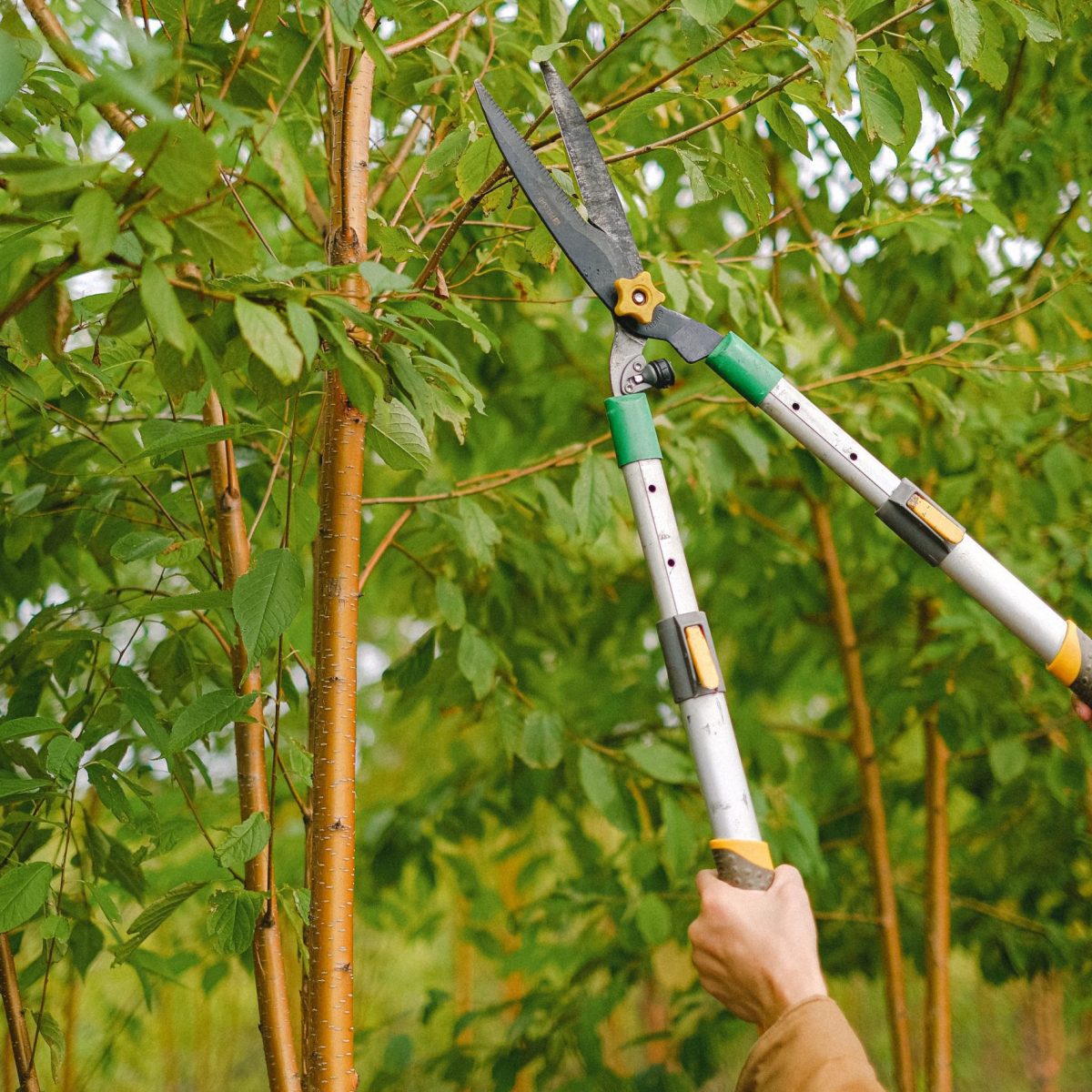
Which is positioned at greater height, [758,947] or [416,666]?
[416,666]

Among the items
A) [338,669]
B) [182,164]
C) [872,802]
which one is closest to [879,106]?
[182,164]

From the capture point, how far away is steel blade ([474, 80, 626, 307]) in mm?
1060

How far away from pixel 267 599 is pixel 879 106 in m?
0.82

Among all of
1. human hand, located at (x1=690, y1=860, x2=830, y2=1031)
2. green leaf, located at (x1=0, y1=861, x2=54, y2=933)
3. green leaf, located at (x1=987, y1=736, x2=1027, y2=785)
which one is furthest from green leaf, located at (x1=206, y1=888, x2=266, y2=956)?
green leaf, located at (x1=987, y1=736, x2=1027, y2=785)

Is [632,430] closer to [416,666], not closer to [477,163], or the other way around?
[477,163]

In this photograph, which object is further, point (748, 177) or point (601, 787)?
point (601, 787)

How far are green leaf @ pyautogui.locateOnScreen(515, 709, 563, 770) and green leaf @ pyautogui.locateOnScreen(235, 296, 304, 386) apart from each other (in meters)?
0.97

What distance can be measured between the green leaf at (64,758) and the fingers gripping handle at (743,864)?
667 mm

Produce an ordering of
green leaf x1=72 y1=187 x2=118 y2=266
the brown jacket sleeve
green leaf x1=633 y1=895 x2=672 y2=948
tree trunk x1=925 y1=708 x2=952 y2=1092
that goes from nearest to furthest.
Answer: green leaf x1=72 y1=187 x2=118 y2=266, the brown jacket sleeve, green leaf x1=633 y1=895 x2=672 y2=948, tree trunk x1=925 y1=708 x2=952 y2=1092

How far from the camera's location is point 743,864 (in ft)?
3.17

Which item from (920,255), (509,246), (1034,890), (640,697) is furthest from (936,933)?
(509,246)

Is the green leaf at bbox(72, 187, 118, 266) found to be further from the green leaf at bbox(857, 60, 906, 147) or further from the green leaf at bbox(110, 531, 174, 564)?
the green leaf at bbox(857, 60, 906, 147)

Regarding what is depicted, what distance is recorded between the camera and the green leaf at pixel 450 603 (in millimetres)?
1550

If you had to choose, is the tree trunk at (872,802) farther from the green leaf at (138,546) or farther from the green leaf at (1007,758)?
the green leaf at (138,546)
